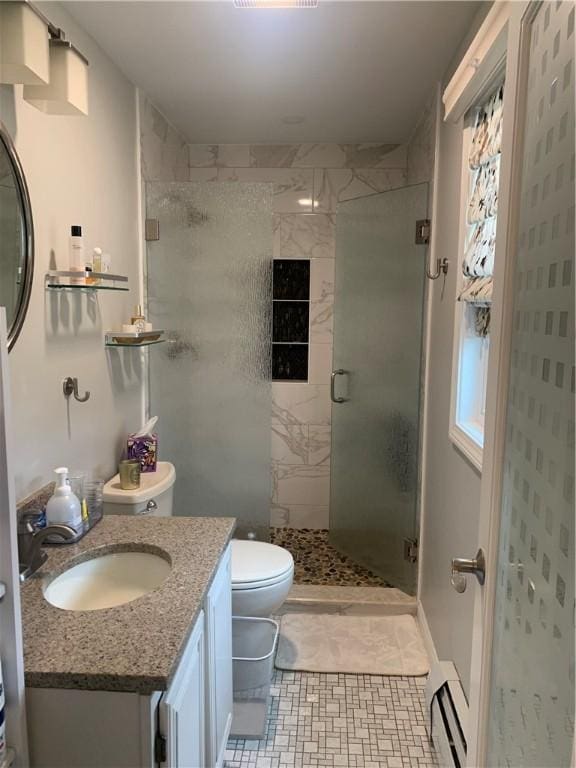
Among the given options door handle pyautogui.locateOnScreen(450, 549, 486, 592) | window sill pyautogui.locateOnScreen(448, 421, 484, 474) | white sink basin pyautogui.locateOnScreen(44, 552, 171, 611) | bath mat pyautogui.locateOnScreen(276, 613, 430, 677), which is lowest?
bath mat pyautogui.locateOnScreen(276, 613, 430, 677)

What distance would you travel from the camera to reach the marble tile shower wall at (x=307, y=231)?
3.51 meters

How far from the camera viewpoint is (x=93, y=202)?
2135mm

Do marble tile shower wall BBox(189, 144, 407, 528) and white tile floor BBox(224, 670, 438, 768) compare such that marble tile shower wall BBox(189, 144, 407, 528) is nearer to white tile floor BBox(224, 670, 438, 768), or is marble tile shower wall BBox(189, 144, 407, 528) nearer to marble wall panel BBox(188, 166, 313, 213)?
marble wall panel BBox(188, 166, 313, 213)

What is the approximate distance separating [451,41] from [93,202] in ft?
4.70

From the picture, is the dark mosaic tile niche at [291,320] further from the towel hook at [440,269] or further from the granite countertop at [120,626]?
the granite countertop at [120,626]

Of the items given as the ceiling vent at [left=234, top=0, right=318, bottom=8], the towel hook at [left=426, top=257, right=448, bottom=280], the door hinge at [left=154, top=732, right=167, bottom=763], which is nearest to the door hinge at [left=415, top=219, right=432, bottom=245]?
the towel hook at [left=426, top=257, right=448, bottom=280]

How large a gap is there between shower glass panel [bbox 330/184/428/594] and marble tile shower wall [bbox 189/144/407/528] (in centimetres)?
33

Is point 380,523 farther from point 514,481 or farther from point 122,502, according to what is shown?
point 514,481

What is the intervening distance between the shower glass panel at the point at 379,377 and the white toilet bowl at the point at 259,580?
0.87 meters

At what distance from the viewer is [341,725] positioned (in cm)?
206

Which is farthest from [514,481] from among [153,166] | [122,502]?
[153,166]

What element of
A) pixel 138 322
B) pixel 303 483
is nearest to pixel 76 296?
pixel 138 322

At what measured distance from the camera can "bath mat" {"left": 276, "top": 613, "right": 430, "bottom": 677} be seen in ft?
7.86

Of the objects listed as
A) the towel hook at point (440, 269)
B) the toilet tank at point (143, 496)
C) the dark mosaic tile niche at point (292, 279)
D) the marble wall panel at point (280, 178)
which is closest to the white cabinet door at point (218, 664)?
the toilet tank at point (143, 496)
